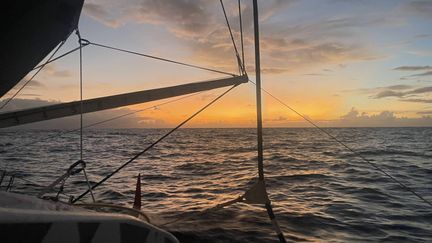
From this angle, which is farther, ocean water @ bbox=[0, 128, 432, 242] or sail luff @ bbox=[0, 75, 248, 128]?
ocean water @ bbox=[0, 128, 432, 242]

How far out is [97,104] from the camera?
7453mm

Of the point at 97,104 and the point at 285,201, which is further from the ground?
the point at 97,104

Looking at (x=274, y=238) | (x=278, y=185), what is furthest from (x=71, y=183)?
(x=274, y=238)

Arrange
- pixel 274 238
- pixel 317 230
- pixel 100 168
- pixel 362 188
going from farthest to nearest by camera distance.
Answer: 1. pixel 100 168
2. pixel 362 188
3. pixel 317 230
4. pixel 274 238

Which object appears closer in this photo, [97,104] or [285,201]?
[97,104]

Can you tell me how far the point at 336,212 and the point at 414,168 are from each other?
2198 centimetres

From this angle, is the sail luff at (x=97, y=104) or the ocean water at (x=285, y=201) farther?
the ocean water at (x=285, y=201)

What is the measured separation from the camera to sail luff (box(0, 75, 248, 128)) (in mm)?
7309

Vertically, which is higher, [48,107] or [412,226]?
[48,107]

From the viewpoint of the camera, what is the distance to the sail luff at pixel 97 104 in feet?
24.0

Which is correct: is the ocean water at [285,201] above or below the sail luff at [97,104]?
below

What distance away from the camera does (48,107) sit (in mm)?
7406

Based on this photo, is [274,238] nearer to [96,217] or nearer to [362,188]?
[96,217]

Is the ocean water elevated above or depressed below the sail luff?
below
